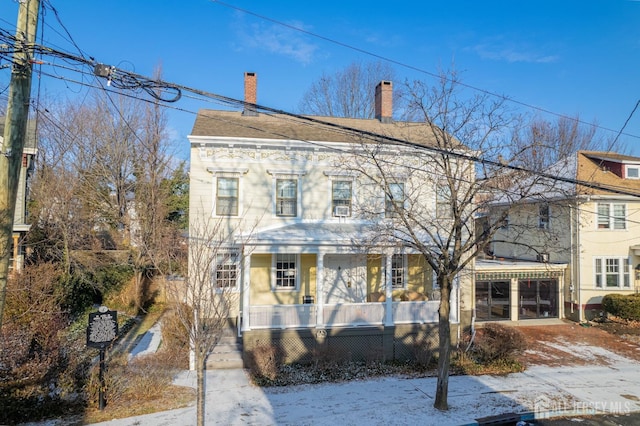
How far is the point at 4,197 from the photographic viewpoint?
214 inches

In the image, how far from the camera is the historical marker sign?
8836 mm

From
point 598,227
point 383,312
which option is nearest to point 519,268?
Result: point 598,227

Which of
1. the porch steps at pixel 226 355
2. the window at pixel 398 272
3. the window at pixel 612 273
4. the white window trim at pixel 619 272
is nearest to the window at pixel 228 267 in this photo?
the porch steps at pixel 226 355

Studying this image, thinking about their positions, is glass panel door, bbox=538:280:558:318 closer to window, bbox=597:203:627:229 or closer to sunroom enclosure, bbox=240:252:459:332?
window, bbox=597:203:627:229

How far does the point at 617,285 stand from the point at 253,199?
1736 centimetres

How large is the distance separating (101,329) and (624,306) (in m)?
20.2

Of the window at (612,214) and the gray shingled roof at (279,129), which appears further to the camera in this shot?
the window at (612,214)

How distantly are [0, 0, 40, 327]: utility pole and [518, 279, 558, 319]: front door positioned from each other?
65.1 feet

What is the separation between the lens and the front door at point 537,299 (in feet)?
64.7

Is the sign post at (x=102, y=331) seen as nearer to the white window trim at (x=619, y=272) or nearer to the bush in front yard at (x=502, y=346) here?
the bush in front yard at (x=502, y=346)

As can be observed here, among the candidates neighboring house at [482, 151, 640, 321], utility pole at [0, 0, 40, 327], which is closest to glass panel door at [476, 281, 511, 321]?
neighboring house at [482, 151, 640, 321]

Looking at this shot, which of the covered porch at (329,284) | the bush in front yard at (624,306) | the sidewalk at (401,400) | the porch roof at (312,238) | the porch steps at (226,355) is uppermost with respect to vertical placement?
the porch roof at (312,238)

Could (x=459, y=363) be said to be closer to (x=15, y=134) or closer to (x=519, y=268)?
(x=519, y=268)

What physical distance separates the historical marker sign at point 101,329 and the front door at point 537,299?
17556 millimetres
